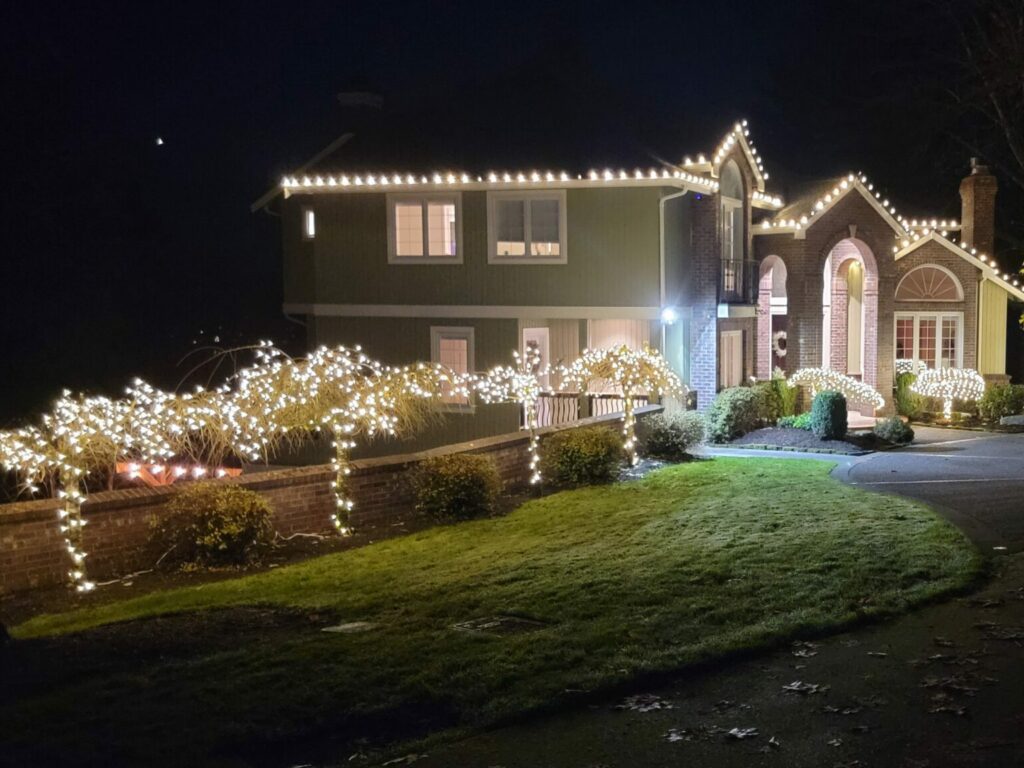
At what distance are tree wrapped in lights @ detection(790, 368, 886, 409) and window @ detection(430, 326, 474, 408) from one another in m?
6.99

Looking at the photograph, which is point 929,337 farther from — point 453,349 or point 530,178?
point 453,349

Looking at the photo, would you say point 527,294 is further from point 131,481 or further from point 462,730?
point 462,730

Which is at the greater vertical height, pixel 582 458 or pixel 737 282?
pixel 737 282

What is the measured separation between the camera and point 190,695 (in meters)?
7.29

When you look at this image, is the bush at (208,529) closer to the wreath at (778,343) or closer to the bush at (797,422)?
the bush at (797,422)

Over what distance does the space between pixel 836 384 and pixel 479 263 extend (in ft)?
27.0

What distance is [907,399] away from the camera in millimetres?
26000

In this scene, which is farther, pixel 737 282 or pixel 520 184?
pixel 737 282

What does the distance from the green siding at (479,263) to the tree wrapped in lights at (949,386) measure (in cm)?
759

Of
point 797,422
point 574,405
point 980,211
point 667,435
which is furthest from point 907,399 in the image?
point 667,435

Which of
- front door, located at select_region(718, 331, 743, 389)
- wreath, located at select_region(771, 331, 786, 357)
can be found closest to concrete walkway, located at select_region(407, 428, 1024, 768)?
front door, located at select_region(718, 331, 743, 389)

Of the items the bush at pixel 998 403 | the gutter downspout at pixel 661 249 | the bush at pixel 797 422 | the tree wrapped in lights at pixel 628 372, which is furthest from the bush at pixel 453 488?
the bush at pixel 998 403

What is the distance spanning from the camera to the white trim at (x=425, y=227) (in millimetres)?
23922

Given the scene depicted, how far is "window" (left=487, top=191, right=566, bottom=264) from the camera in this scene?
23.4 m
